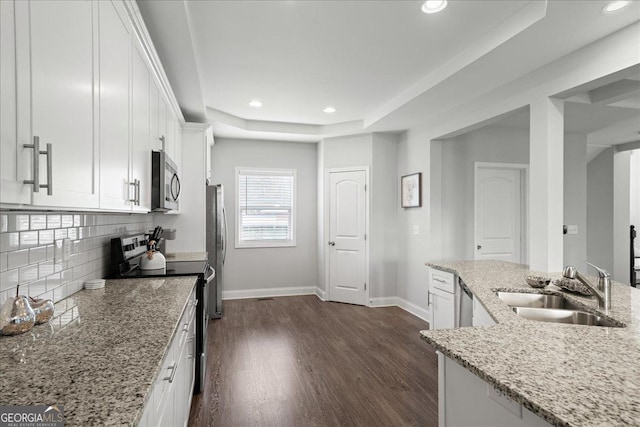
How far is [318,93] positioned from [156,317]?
3.04m

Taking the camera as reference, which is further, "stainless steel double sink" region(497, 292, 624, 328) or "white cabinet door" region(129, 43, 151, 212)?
"white cabinet door" region(129, 43, 151, 212)

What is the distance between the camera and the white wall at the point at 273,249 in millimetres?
5398

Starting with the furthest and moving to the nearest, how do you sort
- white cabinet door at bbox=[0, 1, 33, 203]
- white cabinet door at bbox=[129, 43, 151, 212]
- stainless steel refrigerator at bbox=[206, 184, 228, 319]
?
stainless steel refrigerator at bbox=[206, 184, 228, 319]
white cabinet door at bbox=[129, 43, 151, 212]
white cabinet door at bbox=[0, 1, 33, 203]

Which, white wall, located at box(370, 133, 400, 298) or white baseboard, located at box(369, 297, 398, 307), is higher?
white wall, located at box(370, 133, 400, 298)

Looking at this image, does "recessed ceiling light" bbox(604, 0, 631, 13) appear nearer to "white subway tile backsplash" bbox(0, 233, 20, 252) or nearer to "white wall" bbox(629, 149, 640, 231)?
"white subway tile backsplash" bbox(0, 233, 20, 252)

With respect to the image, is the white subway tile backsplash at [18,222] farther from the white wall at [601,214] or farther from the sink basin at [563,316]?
the white wall at [601,214]

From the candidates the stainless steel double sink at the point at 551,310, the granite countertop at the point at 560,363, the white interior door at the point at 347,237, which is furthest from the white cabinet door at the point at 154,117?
the white interior door at the point at 347,237

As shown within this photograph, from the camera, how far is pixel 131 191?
1.82 metres

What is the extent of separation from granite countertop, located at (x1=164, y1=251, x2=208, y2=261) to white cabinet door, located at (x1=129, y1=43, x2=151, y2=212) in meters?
1.25

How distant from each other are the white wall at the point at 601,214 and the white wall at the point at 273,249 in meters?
4.38

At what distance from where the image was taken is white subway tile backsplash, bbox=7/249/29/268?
135 centimetres

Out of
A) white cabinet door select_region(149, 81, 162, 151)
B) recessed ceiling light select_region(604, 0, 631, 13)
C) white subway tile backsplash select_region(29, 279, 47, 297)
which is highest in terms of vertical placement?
recessed ceiling light select_region(604, 0, 631, 13)

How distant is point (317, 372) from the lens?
9.55ft

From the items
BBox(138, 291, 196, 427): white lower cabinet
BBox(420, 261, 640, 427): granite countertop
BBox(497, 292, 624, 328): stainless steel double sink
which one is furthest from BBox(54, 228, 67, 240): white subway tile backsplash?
BBox(497, 292, 624, 328): stainless steel double sink
